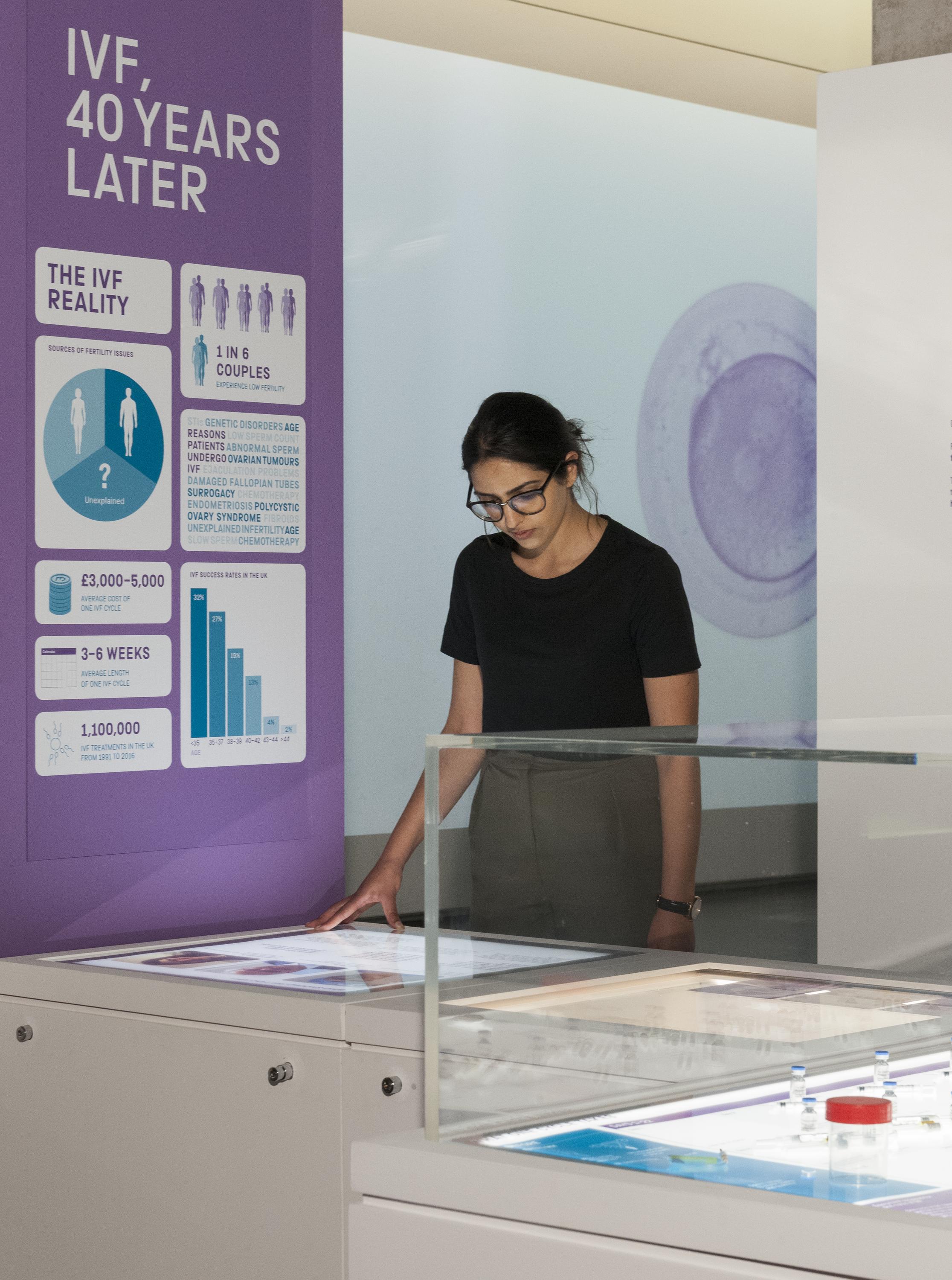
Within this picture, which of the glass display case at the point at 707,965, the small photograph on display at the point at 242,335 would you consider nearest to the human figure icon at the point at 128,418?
the small photograph on display at the point at 242,335

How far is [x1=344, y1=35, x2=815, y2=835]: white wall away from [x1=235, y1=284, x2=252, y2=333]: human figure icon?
1.69 m

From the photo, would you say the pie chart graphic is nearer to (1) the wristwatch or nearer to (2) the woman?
(2) the woman

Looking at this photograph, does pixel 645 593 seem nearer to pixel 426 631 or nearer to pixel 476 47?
pixel 426 631

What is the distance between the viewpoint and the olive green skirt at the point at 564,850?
1480 millimetres

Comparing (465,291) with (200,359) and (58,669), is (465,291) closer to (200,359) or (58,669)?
(200,359)

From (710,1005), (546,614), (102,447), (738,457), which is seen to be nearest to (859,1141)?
(710,1005)

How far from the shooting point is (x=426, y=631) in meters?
5.10

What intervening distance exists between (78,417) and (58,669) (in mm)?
427

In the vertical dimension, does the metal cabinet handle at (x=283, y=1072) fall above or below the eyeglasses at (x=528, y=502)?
below

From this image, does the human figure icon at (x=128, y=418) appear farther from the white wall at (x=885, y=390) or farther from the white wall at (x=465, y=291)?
the white wall at (x=885, y=390)

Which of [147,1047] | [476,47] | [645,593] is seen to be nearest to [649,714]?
[645,593]

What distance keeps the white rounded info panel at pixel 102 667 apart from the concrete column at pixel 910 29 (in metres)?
3.08

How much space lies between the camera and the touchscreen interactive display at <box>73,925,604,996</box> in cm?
228

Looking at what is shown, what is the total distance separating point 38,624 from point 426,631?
7.56 feet
